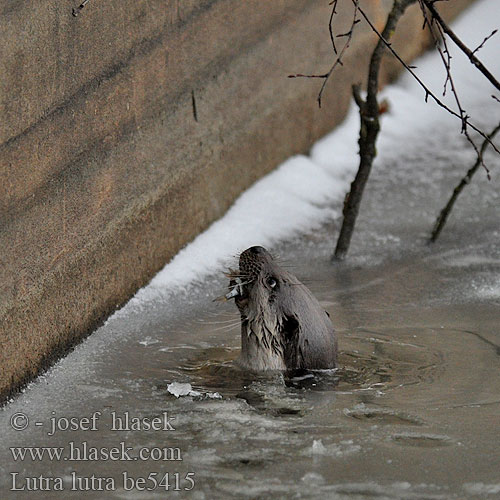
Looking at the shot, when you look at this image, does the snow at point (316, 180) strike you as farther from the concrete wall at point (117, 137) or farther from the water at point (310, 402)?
the water at point (310, 402)

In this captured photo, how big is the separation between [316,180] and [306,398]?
3.19 meters

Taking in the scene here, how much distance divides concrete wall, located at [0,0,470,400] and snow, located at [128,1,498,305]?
0.33ft

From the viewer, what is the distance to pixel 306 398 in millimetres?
3816

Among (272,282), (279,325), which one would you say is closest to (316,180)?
(272,282)

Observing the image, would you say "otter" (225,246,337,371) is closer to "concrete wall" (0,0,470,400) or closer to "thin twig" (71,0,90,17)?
"concrete wall" (0,0,470,400)

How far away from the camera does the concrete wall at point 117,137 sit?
3896 millimetres

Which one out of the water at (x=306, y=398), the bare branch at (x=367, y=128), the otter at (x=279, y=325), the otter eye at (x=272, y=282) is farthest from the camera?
the bare branch at (x=367, y=128)

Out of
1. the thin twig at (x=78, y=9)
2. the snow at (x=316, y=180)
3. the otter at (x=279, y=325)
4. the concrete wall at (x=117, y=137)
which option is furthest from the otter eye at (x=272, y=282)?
the thin twig at (x=78, y=9)

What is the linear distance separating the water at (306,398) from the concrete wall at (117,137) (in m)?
0.27

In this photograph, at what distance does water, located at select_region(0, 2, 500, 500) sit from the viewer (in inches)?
124

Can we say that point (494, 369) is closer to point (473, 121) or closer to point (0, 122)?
point (0, 122)

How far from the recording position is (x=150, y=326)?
465cm

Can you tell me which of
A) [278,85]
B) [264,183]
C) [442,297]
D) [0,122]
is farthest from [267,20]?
[0,122]

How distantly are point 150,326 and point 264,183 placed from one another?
2.10 m
